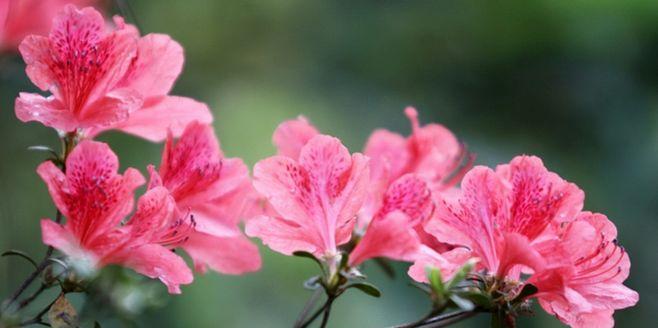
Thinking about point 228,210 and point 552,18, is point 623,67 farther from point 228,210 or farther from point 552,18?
point 228,210

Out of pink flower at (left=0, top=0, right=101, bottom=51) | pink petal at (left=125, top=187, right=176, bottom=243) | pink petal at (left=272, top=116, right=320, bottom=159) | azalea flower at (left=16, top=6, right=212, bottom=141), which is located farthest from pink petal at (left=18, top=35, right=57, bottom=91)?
pink flower at (left=0, top=0, right=101, bottom=51)

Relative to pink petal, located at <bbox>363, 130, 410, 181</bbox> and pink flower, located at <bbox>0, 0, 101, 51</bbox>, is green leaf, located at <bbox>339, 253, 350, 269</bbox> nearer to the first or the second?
pink petal, located at <bbox>363, 130, 410, 181</bbox>

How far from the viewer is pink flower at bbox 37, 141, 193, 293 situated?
1.97 ft

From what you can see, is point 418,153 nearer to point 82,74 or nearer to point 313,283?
point 313,283

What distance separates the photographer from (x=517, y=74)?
1941mm

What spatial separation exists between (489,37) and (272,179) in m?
1.35

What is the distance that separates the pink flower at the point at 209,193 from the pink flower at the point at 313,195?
0.15ft

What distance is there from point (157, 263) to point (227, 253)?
126 mm

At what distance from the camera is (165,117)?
2.31 feet

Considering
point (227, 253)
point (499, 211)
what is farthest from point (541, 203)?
point (227, 253)

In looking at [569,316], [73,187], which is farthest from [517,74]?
[73,187]

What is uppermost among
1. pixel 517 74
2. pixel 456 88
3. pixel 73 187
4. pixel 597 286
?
pixel 517 74

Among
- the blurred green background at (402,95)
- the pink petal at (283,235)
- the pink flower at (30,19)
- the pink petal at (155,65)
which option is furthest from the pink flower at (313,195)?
the blurred green background at (402,95)

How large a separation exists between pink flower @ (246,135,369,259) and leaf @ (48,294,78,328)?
0.14 m
